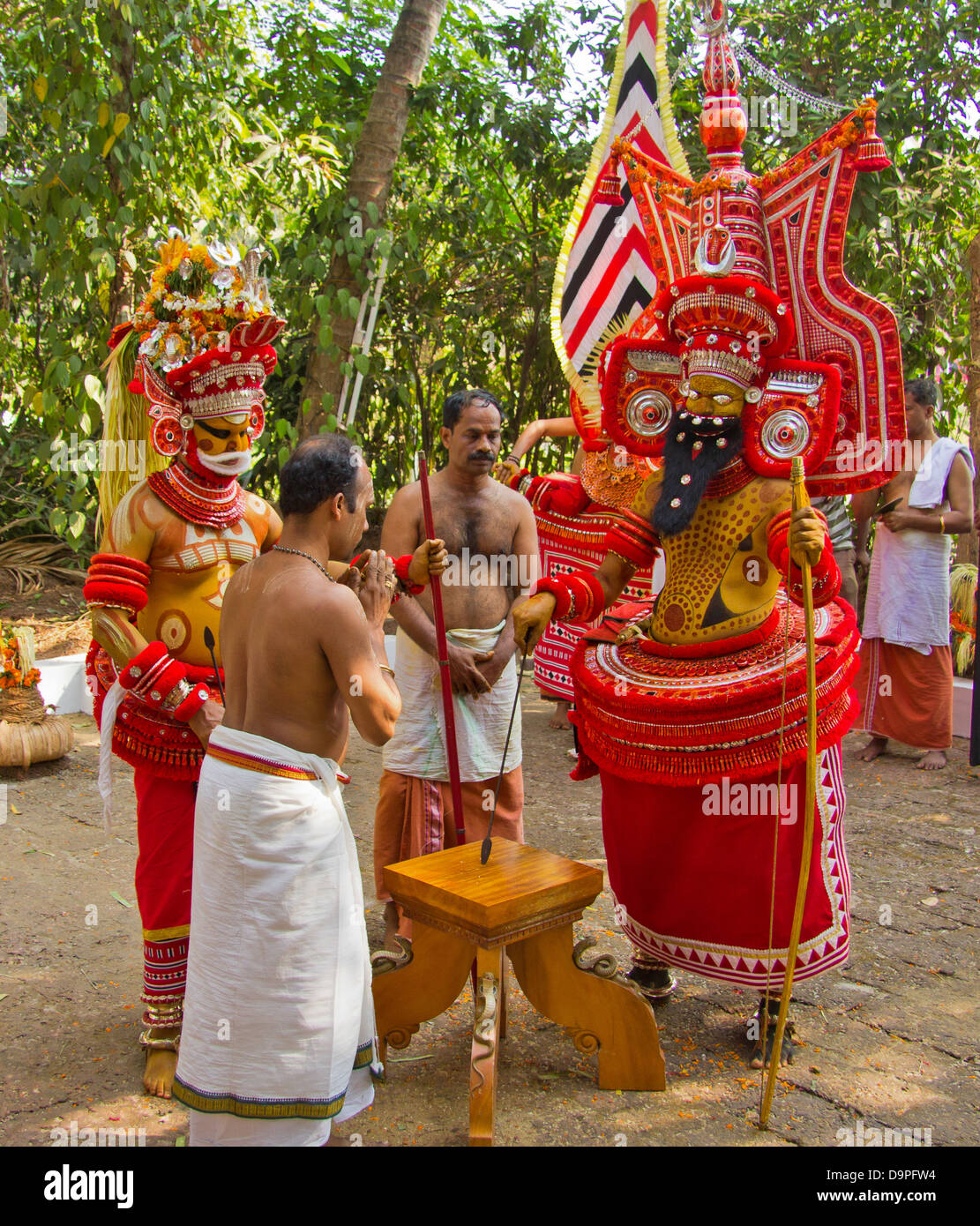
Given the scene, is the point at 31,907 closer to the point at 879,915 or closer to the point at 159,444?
the point at 159,444

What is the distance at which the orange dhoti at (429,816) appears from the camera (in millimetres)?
3729

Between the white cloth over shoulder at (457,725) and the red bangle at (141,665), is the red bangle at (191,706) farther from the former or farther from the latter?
the white cloth over shoulder at (457,725)

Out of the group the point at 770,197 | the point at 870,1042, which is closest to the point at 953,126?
the point at 770,197

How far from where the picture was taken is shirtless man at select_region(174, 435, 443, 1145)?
2.36 metres

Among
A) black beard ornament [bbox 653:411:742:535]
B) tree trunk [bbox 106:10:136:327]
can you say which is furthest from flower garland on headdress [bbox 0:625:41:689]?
black beard ornament [bbox 653:411:742:535]

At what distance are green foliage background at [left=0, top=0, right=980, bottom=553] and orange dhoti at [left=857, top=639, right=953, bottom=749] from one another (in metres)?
3.08

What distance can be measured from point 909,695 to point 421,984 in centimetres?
438

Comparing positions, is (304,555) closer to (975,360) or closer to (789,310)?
(789,310)

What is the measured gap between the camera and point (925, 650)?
618cm

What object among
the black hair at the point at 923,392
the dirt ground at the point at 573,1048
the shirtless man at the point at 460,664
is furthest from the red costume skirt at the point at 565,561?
the shirtless man at the point at 460,664

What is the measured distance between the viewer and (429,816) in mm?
3734

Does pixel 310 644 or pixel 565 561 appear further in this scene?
pixel 565 561

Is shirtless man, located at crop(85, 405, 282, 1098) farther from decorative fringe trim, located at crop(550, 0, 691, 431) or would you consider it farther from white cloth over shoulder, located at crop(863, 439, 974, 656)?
white cloth over shoulder, located at crop(863, 439, 974, 656)

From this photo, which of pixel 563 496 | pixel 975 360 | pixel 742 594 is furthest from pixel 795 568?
pixel 975 360
